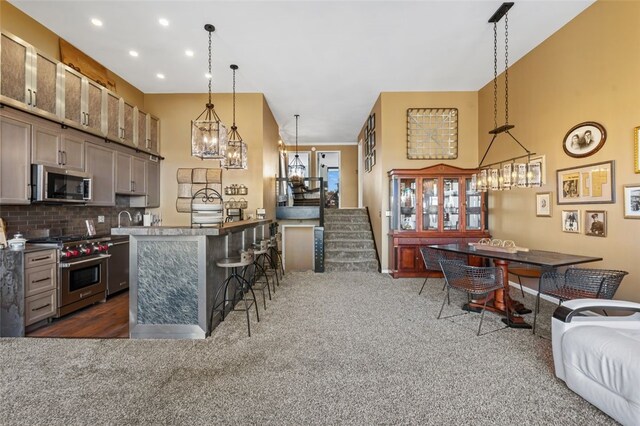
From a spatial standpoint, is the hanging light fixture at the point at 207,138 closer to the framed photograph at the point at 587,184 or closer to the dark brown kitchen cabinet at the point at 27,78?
→ the dark brown kitchen cabinet at the point at 27,78

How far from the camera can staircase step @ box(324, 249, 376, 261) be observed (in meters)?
6.45

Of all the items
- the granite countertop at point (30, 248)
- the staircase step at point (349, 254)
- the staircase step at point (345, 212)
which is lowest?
the staircase step at point (349, 254)

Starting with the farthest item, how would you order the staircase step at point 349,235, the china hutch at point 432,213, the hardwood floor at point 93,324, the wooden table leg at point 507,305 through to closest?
the staircase step at point 349,235 → the china hutch at point 432,213 → the wooden table leg at point 507,305 → the hardwood floor at point 93,324

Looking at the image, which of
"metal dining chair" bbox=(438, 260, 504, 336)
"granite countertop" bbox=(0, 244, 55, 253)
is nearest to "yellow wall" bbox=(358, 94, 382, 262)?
"metal dining chair" bbox=(438, 260, 504, 336)

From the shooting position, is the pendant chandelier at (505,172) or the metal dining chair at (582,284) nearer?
the metal dining chair at (582,284)

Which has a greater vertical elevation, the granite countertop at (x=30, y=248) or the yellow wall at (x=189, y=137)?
the yellow wall at (x=189, y=137)

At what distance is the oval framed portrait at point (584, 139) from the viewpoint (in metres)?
3.35

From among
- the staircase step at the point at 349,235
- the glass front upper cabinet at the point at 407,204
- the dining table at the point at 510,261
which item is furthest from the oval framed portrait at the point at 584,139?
the staircase step at the point at 349,235

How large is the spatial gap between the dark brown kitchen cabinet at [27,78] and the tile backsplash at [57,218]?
1.28 m

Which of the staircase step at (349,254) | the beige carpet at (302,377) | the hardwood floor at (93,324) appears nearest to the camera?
the beige carpet at (302,377)

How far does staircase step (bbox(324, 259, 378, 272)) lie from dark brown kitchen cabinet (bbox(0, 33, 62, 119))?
506cm

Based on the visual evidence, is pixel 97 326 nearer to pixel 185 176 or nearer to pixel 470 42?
pixel 185 176

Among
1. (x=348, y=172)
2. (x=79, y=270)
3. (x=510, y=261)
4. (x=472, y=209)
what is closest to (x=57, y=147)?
(x=79, y=270)

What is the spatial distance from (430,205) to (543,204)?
5.85 ft
